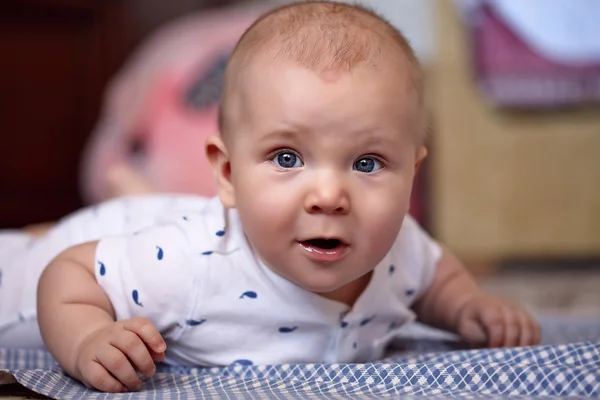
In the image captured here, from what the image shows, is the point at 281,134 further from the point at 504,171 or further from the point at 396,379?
the point at 504,171

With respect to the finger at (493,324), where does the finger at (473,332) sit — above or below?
below

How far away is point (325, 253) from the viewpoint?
764 mm

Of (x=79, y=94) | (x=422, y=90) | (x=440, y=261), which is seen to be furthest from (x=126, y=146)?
(x=422, y=90)

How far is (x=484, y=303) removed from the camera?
3.22 feet

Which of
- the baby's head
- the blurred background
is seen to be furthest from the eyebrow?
the blurred background

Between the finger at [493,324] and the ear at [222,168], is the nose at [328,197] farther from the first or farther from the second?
the finger at [493,324]

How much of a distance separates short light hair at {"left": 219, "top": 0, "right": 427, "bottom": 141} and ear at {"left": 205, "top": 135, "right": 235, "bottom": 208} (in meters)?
0.02

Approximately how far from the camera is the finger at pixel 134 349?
2.39ft

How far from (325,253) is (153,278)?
0.19 metres

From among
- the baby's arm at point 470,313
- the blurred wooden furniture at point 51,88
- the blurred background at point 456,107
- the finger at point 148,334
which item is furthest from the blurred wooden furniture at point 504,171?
the finger at point 148,334

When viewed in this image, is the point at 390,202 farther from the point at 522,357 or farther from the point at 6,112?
the point at 6,112

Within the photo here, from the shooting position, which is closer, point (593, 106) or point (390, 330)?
point (390, 330)

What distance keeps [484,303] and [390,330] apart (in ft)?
0.38

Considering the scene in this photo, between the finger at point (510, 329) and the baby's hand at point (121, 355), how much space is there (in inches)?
16.1
